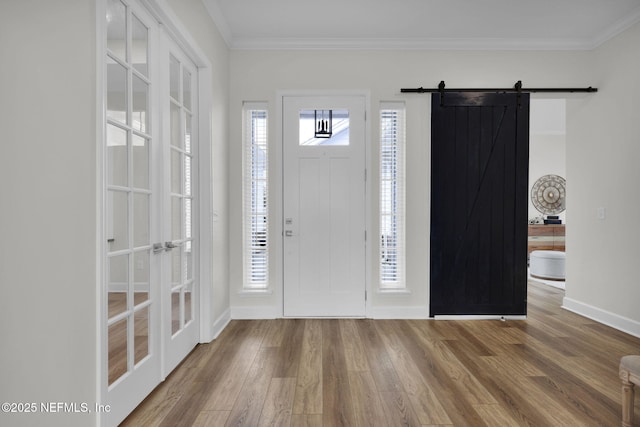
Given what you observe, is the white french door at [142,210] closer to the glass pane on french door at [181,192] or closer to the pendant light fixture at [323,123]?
the glass pane on french door at [181,192]

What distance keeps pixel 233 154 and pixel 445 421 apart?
283 centimetres

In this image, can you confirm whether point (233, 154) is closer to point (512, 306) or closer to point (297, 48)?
point (297, 48)

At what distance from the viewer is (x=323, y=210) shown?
11.4 ft

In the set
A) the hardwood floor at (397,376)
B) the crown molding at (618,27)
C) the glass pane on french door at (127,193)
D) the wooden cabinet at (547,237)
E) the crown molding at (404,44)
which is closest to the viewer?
the glass pane on french door at (127,193)

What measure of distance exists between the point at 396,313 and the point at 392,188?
4.17ft

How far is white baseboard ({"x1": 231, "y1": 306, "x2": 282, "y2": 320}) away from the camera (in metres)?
3.46

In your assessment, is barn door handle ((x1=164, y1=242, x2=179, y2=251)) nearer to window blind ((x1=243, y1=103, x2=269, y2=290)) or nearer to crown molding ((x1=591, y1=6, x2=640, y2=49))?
window blind ((x1=243, y1=103, x2=269, y2=290))

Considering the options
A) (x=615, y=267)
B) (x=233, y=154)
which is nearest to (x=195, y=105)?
(x=233, y=154)

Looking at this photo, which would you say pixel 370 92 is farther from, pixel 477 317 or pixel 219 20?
pixel 477 317

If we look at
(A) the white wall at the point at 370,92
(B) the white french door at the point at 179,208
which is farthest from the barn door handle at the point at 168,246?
(A) the white wall at the point at 370,92

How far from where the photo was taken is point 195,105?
109 inches

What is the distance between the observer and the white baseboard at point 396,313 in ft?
11.3

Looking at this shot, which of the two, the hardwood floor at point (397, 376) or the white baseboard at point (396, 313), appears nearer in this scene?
the hardwood floor at point (397, 376)
